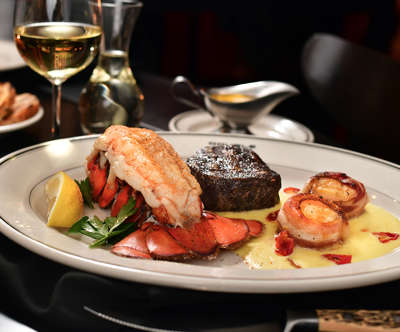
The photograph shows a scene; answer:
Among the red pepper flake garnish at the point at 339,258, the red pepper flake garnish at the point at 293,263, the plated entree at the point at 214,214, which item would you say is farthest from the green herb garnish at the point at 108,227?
the red pepper flake garnish at the point at 339,258

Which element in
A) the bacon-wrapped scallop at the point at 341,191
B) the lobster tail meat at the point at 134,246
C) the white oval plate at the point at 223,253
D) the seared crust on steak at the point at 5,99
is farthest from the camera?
the seared crust on steak at the point at 5,99

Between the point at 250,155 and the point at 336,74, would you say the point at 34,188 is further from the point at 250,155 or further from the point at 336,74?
the point at 336,74

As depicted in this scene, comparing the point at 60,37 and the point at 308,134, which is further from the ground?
→ the point at 60,37

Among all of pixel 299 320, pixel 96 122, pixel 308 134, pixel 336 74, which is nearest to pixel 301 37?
pixel 336 74

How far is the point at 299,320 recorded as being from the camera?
948 millimetres

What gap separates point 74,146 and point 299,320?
3.55 ft

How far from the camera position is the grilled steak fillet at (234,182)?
161 cm

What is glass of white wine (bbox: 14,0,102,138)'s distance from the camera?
170 cm

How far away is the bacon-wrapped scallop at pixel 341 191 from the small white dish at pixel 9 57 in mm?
1667

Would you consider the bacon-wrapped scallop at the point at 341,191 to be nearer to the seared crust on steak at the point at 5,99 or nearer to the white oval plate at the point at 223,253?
the white oval plate at the point at 223,253

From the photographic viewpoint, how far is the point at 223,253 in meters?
1.34

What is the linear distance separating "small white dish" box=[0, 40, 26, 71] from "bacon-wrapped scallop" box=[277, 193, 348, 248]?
1706mm

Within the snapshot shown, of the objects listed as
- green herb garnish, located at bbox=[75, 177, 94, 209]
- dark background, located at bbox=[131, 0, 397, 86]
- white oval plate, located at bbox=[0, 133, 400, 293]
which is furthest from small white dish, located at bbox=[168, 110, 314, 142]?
dark background, located at bbox=[131, 0, 397, 86]

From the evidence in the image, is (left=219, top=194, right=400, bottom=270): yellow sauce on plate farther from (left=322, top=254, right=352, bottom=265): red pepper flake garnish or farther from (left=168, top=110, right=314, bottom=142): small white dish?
(left=168, top=110, right=314, bottom=142): small white dish
